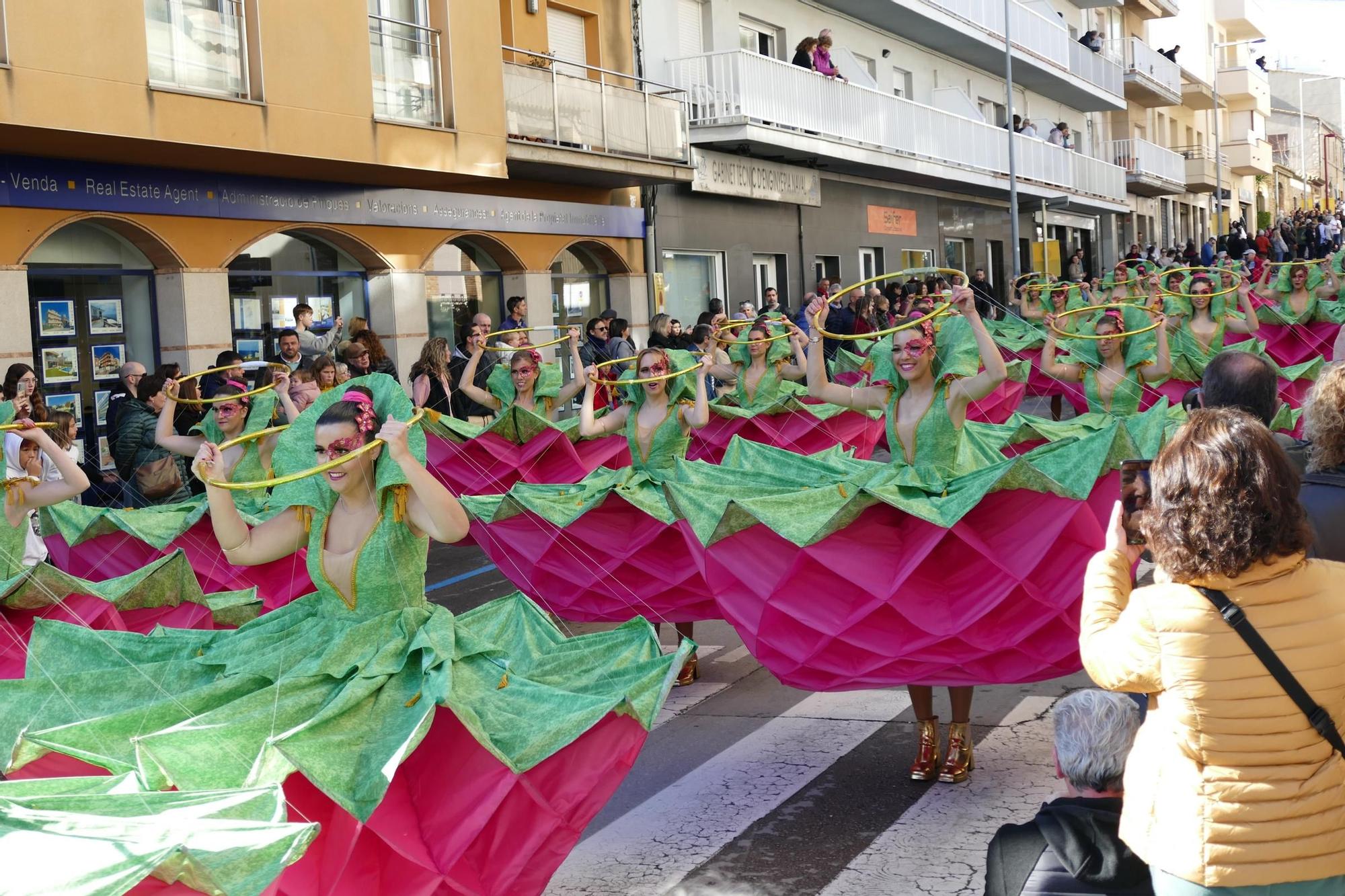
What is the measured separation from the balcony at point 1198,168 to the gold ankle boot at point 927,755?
5697cm

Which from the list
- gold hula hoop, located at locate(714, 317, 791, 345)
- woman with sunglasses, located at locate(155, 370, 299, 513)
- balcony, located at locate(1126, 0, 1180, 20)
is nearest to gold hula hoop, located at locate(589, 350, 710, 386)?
woman with sunglasses, located at locate(155, 370, 299, 513)

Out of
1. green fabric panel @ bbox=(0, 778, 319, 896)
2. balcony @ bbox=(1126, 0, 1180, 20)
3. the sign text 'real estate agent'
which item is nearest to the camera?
green fabric panel @ bbox=(0, 778, 319, 896)

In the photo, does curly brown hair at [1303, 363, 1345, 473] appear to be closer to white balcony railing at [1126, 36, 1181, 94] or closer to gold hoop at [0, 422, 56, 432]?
gold hoop at [0, 422, 56, 432]

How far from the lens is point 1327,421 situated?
13.1ft

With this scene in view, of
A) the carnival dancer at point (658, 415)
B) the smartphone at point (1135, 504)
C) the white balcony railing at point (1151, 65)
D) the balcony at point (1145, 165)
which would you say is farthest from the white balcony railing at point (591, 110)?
the white balcony railing at point (1151, 65)

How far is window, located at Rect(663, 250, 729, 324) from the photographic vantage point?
80.7ft

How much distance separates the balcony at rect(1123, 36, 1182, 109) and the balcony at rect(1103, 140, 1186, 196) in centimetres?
205

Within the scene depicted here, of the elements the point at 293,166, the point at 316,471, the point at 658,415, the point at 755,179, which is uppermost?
A: the point at 755,179

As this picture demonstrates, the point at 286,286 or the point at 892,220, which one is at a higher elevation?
the point at 892,220

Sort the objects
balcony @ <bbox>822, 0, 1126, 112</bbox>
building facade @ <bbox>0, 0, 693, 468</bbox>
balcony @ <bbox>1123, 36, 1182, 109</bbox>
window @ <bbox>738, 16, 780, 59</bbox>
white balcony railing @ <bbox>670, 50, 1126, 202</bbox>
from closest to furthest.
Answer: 1. building facade @ <bbox>0, 0, 693, 468</bbox>
2. white balcony railing @ <bbox>670, 50, 1126, 202</bbox>
3. window @ <bbox>738, 16, 780, 59</bbox>
4. balcony @ <bbox>822, 0, 1126, 112</bbox>
5. balcony @ <bbox>1123, 36, 1182, 109</bbox>

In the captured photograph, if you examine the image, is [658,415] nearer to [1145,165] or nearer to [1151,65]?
[1145,165]

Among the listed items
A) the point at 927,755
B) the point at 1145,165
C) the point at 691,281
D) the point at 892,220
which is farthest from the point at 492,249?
the point at 1145,165

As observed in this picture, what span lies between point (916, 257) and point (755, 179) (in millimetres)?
9189

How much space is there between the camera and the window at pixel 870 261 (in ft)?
102
